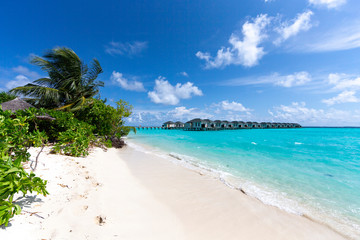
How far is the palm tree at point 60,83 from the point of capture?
11.2m

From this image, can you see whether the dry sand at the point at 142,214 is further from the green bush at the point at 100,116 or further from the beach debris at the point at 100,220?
the green bush at the point at 100,116

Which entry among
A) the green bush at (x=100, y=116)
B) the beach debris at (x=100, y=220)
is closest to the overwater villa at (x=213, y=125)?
the green bush at (x=100, y=116)

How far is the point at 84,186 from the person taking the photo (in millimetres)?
3498

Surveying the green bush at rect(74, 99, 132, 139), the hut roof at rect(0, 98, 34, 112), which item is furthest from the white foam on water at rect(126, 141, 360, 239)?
the hut roof at rect(0, 98, 34, 112)

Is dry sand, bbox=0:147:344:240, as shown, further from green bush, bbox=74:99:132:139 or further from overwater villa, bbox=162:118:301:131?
overwater villa, bbox=162:118:301:131

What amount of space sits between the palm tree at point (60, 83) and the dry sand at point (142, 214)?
32.7ft

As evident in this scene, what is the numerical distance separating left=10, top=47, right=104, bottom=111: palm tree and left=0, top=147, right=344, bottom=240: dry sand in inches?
393

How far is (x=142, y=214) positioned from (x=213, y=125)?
68.8 m

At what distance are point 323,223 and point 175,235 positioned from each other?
3928 mm

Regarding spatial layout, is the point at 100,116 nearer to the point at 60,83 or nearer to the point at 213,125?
the point at 60,83

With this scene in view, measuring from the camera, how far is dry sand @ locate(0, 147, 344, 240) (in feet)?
6.86

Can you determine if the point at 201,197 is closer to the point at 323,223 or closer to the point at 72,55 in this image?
the point at 323,223

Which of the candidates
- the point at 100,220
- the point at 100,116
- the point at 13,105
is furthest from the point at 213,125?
the point at 100,220

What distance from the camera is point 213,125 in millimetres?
69500
